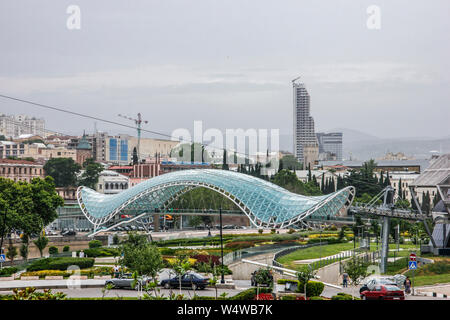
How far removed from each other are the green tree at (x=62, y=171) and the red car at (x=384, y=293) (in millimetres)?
101726

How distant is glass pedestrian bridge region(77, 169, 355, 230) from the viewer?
2459 inches

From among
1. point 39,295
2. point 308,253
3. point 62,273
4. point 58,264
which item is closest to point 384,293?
point 39,295

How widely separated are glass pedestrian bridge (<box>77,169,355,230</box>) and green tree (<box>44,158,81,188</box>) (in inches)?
1592

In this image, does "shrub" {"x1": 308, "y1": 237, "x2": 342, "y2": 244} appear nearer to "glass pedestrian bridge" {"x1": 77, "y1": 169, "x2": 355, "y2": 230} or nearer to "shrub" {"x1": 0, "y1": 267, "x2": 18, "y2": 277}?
"glass pedestrian bridge" {"x1": 77, "y1": 169, "x2": 355, "y2": 230}

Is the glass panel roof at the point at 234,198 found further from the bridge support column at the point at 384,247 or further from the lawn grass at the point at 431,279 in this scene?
the lawn grass at the point at 431,279

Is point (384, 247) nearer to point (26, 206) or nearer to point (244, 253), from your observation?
point (244, 253)

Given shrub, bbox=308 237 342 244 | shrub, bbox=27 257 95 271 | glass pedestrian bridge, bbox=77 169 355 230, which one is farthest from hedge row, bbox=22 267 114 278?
glass pedestrian bridge, bbox=77 169 355 230

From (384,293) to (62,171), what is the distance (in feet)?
339

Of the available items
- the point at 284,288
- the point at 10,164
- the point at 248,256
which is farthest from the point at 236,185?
the point at 10,164

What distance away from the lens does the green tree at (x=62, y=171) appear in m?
118

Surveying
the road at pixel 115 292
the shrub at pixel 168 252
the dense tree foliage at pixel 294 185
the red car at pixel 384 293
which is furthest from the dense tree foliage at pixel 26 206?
the dense tree foliage at pixel 294 185

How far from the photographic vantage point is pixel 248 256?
126ft

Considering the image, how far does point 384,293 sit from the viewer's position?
21.3 meters
